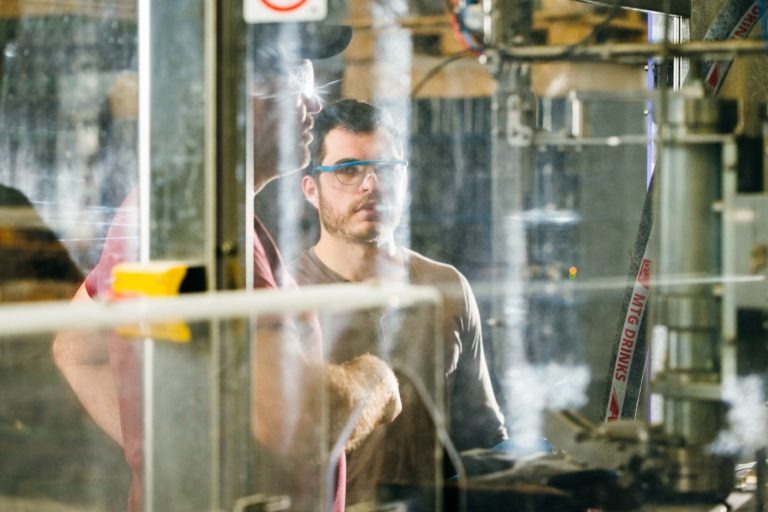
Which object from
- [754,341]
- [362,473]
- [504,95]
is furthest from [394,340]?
[754,341]

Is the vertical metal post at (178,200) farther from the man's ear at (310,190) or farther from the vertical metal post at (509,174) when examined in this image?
the vertical metal post at (509,174)

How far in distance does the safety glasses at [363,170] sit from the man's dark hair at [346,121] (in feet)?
0.13

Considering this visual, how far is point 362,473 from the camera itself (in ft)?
7.68

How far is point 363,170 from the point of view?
2.45 metres

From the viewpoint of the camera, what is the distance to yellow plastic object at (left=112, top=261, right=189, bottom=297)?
2033 millimetres

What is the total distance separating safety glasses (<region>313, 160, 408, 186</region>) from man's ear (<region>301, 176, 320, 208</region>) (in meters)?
0.02

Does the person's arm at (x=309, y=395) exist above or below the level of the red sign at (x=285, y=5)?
below

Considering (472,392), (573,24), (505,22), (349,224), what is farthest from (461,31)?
(472,392)

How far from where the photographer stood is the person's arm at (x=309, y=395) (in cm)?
204

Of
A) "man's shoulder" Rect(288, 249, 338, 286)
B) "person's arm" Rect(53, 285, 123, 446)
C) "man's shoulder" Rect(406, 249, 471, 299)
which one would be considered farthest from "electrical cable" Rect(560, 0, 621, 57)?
"person's arm" Rect(53, 285, 123, 446)

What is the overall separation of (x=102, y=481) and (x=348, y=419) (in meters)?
0.63

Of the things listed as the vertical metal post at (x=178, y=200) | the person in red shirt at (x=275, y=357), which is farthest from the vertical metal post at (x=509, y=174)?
the vertical metal post at (x=178, y=200)

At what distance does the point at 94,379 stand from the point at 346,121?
0.79m

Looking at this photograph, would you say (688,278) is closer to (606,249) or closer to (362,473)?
(606,249)
